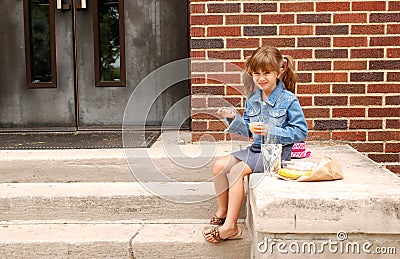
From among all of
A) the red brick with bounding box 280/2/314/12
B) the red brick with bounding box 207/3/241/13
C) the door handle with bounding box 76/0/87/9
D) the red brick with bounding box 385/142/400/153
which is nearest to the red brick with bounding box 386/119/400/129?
the red brick with bounding box 385/142/400/153

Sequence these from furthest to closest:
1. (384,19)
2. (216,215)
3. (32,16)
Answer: (32,16) → (384,19) → (216,215)

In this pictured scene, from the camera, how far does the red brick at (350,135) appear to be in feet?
12.9

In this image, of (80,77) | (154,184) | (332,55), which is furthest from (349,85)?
(80,77)

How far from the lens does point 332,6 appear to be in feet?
12.6

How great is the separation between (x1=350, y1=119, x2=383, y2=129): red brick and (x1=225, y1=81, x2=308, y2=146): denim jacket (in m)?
0.91

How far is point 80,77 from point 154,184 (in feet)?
4.82

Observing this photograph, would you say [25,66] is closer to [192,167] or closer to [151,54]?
[151,54]

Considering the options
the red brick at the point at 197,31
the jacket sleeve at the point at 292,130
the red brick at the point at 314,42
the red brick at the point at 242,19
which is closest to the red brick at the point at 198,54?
the red brick at the point at 197,31

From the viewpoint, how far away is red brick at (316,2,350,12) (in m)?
3.83

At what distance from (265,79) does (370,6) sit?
1171 mm

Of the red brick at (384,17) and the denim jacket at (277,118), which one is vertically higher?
the red brick at (384,17)

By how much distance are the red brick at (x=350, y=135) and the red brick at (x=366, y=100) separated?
0.64 ft

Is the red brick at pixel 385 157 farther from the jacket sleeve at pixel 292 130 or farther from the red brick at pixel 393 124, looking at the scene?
the jacket sleeve at pixel 292 130

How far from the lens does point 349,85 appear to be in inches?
153
